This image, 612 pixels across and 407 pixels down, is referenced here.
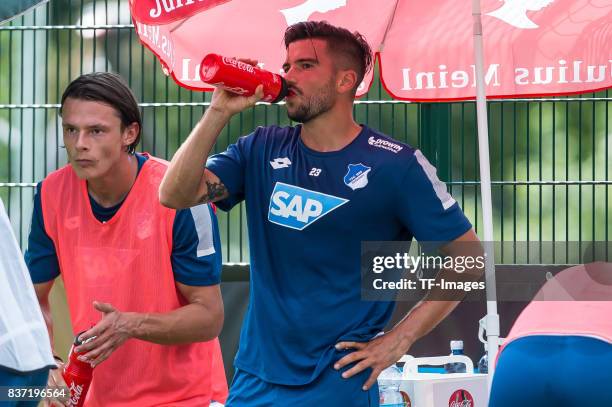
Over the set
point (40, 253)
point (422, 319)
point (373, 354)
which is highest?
point (40, 253)

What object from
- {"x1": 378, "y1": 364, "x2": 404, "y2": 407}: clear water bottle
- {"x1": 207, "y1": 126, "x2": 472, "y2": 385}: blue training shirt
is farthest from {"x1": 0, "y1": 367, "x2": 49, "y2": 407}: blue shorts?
{"x1": 378, "y1": 364, "x2": 404, "y2": 407}: clear water bottle

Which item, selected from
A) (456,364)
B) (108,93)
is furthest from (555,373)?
(456,364)

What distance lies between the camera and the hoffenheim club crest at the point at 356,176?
4293 mm

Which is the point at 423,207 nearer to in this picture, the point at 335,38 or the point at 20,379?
the point at 335,38

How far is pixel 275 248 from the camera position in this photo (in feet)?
14.1

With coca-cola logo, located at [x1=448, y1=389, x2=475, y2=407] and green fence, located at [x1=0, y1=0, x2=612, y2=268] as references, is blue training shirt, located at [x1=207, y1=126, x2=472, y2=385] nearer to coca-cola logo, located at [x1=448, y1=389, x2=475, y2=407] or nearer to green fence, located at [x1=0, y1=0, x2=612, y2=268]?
coca-cola logo, located at [x1=448, y1=389, x2=475, y2=407]

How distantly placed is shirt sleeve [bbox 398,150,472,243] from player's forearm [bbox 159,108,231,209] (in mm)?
→ 684

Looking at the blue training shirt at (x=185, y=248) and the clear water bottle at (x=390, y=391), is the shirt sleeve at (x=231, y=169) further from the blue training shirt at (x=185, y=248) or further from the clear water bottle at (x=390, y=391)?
the clear water bottle at (x=390, y=391)

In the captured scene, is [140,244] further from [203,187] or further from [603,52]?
[603,52]

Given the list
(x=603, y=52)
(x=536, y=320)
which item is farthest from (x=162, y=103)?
(x=536, y=320)

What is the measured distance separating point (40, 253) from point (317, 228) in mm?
1213

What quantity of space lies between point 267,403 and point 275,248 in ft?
1.78

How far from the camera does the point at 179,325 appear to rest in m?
4.49

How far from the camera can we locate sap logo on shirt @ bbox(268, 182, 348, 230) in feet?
14.0
